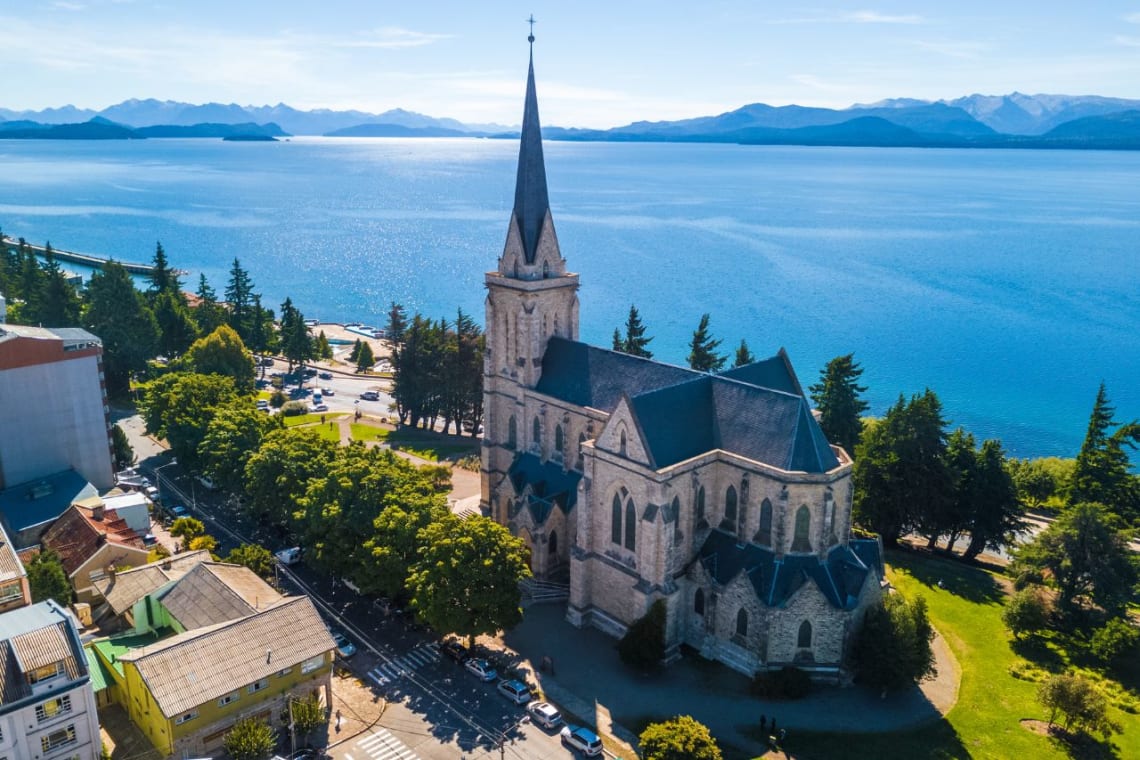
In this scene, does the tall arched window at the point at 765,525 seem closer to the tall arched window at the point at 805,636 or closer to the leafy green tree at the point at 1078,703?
the tall arched window at the point at 805,636

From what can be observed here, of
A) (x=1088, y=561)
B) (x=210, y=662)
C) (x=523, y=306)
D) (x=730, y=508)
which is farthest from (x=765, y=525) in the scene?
(x=210, y=662)

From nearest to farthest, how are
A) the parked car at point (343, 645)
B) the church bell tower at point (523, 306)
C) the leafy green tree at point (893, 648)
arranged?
the leafy green tree at point (893, 648)
the parked car at point (343, 645)
the church bell tower at point (523, 306)

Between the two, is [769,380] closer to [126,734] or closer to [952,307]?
[126,734]

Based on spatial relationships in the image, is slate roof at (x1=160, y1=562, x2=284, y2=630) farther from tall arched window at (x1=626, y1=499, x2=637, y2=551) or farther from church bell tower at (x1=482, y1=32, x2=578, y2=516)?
tall arched window at (x1=626, y1=499, x2=637, y2=551)

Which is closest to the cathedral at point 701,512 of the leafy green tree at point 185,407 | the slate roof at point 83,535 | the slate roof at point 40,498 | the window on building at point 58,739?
the slate roof at point 83,535

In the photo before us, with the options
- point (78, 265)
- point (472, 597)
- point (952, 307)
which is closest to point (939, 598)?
point (472, 597)

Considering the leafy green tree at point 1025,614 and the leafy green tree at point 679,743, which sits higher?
the leafy green tree at point 679,743
